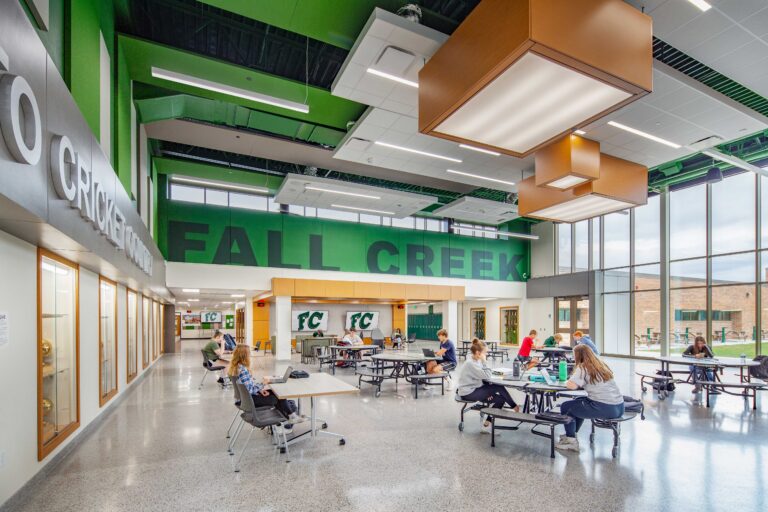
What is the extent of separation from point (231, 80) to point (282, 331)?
9374mm

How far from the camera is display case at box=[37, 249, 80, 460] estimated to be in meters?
4.29

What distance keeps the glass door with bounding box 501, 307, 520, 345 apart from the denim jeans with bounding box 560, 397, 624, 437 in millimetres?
16298

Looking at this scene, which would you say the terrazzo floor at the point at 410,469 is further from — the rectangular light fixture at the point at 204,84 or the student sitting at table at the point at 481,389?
the rectangular light fixture at the point at 204,84

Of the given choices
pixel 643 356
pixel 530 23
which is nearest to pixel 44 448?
pixel 530 23

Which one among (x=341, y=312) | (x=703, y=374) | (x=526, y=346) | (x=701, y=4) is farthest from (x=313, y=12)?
(x=341, y=312)

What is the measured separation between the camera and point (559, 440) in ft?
16.5

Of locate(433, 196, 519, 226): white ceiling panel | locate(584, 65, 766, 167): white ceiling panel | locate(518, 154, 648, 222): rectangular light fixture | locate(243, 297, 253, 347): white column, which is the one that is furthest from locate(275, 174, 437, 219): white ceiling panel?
locate(243, 297, 253, 347): white column

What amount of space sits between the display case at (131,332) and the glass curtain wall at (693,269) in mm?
15645

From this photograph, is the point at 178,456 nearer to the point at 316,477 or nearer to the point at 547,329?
the point at 316,477

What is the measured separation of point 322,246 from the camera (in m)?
16.4

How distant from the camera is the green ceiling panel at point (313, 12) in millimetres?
5664

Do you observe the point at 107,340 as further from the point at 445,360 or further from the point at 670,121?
the point at 670,121

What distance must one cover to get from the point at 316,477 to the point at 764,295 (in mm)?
13637

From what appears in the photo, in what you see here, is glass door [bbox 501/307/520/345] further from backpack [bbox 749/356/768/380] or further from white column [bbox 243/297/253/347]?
backpack [bbox 749/356/768/380]
